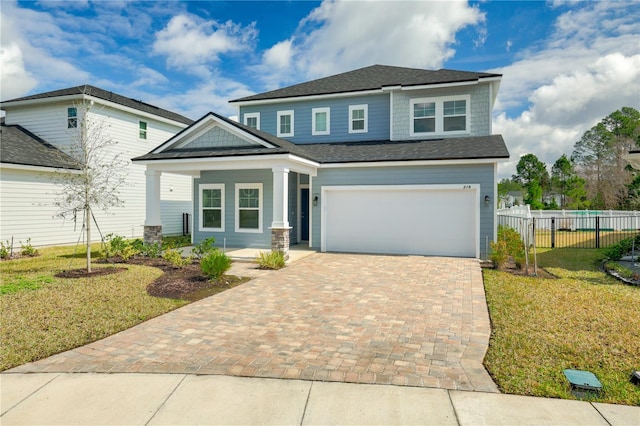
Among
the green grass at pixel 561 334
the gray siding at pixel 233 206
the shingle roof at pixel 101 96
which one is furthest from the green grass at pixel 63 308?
the shingle roof at pixel 101 96

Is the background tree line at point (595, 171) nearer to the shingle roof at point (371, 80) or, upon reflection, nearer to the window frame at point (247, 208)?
the shingle roof at point (371, 80)

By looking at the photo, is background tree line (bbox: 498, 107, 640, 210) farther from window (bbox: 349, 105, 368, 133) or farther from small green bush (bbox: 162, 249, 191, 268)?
small green bush (bbox: 162, 249, 191, 268)

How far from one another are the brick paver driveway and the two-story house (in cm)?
446

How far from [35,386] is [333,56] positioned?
17.8 metres

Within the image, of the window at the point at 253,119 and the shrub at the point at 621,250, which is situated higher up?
the window at the point at 253,119

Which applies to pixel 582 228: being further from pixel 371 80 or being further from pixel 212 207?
pixel 212 207

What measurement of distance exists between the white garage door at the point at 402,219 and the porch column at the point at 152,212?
5944mm

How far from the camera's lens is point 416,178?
507 inches

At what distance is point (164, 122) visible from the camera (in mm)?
20391

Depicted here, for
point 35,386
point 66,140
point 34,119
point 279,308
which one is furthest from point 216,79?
Answer: point 35,386

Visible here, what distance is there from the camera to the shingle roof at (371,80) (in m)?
14.5

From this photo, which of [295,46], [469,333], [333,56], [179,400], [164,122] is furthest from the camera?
[164,122]

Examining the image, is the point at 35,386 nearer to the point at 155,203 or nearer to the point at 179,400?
the point at 179,400

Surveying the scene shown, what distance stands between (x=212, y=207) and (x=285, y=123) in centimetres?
506
